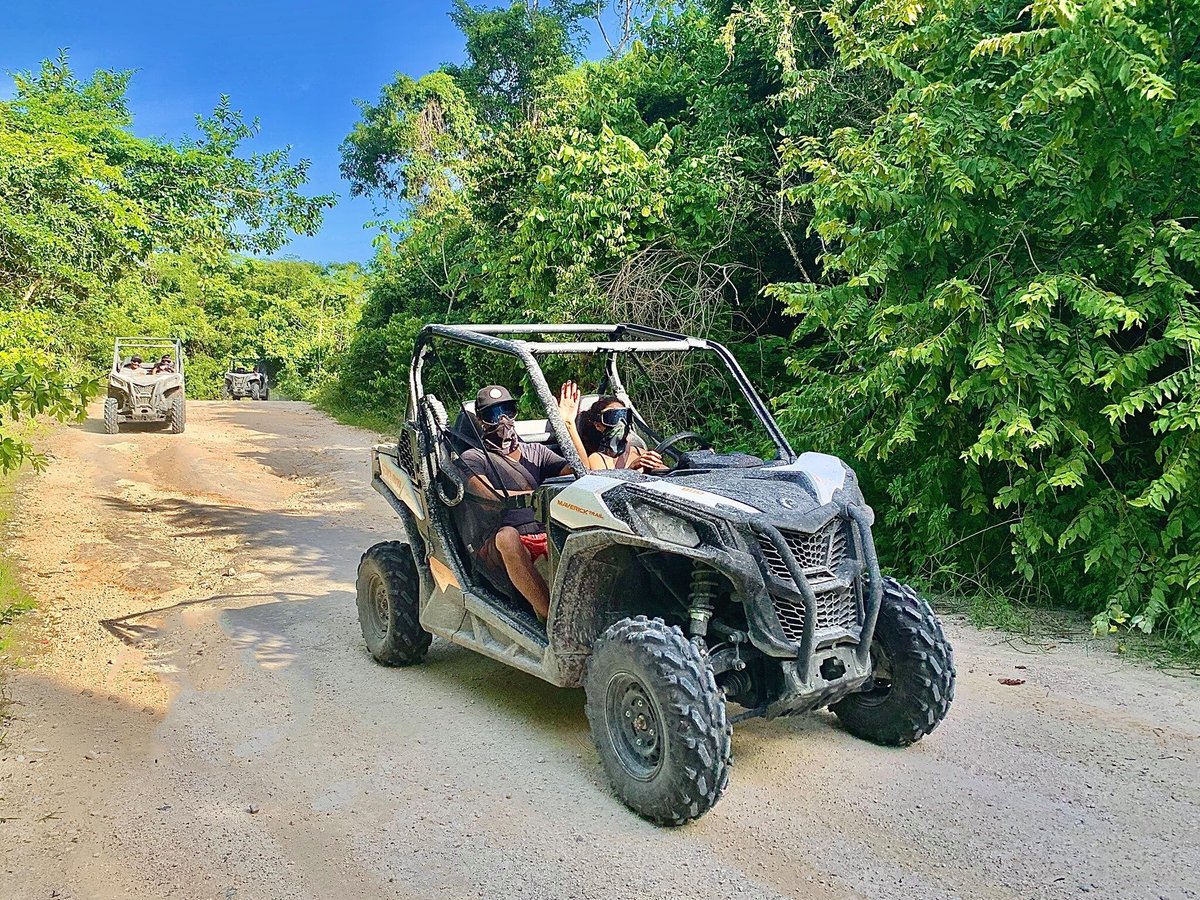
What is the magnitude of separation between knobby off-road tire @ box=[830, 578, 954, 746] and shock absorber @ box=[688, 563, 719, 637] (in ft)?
2.85

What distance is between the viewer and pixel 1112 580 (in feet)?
20.8

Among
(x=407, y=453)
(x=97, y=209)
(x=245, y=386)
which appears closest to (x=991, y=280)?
(x=407, y=453)

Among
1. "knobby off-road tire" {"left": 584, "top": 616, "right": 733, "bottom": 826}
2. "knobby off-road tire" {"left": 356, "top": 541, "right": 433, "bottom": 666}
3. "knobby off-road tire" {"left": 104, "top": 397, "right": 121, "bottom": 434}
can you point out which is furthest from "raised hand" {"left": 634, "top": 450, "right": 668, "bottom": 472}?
"knobby off-road tire" {"left": 104, "top": 397, "right": 121, "bottom": 434}

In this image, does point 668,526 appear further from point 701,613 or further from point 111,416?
point 111,416

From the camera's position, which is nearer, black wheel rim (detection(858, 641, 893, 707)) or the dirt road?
the dirt road

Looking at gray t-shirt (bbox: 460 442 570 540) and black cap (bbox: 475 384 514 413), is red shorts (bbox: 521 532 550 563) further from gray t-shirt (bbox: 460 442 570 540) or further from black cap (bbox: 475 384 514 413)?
black cap (bbox: 475 384 514 413)

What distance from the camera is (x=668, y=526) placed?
400cm

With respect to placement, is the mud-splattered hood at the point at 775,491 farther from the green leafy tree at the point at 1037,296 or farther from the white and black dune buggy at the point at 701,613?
the green leafy tree at the point at 1037,296

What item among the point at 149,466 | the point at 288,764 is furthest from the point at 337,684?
the point at 149,466

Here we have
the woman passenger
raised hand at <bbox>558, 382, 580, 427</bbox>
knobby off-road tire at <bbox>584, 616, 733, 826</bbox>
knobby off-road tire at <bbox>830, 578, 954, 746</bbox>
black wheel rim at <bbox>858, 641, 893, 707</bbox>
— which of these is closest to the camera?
knobby off-road tire at <bbox>584, 616, 733, 826</bbox>

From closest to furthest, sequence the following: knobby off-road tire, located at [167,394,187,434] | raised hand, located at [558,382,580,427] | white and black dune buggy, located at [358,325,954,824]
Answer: white and black dune buggy, located at [358,325,954,824]
raised hand, located at [558,382,580,427]
knobby off-road tire, located at [167,394,187,434]

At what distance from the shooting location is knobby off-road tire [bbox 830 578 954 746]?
14.2ft

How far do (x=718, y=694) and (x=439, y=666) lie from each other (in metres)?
2.71

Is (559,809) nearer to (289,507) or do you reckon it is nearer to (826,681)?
(826,681)
